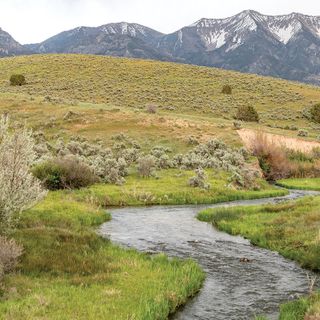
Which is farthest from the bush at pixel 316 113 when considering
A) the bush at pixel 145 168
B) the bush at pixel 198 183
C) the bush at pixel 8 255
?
the bush at pixel 8 255

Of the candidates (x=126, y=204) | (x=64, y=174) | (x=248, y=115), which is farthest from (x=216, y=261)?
(x=248, y=115)

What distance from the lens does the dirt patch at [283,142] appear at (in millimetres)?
54625

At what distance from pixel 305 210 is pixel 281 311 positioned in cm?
1485

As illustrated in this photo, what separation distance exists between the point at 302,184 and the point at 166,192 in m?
15.6

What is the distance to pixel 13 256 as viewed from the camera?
15789 millimetres

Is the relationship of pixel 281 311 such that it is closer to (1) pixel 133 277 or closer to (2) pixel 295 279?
(2) pixel 295 279

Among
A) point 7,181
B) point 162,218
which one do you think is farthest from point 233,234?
point 7,181

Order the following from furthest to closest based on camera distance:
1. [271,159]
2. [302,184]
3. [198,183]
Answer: [271,159]
[302,184]
[198,183]

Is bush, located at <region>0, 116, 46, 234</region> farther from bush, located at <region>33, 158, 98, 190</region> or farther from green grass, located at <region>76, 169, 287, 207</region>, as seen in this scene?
bush, located at <region>33, 158, 98, 190</region>

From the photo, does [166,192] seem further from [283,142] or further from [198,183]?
[283,142]

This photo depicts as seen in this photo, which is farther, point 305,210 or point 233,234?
point 305,210

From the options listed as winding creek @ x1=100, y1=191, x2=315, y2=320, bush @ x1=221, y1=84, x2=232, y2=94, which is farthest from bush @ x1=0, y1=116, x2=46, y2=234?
bush @ x1=221, y1=84, x2=232, y2=94

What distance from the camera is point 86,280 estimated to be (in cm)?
1630

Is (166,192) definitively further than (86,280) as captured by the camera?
Yes
